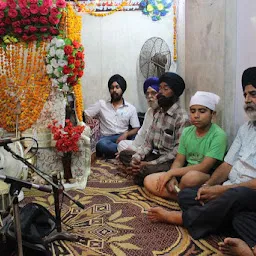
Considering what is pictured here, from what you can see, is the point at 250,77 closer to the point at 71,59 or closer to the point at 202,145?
the point at 202,145

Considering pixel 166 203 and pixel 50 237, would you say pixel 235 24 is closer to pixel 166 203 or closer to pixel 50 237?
pixel 166 203

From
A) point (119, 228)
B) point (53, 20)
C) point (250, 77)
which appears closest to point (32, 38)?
point (53, 20)

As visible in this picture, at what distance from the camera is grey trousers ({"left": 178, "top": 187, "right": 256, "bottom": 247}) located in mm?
2354

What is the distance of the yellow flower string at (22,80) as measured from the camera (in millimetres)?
3891

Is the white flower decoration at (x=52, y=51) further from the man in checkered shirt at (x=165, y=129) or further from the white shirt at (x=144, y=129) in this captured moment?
the white shirt at (x=144, y=129)

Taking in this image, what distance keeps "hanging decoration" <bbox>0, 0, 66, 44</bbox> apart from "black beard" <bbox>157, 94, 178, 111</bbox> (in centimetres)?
135

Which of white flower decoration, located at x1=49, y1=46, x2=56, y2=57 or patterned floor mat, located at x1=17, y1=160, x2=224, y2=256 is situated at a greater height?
white flower decoration, located at x1=49, y1=46, x2=56, y2=57

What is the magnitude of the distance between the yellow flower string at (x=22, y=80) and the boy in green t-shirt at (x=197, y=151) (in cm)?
161

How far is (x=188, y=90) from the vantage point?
178 inches

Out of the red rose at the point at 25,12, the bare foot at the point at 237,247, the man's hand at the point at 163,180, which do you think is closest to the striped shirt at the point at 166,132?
the man's hand at the point at 163,180

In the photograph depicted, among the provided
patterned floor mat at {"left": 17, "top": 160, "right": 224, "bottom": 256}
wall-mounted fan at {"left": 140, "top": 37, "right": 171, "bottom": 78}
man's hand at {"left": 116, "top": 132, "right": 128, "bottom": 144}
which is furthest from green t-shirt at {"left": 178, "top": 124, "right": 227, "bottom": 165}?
wall-mounted fan at {"left": 140, "top": 37, "right": 171, "bottom": 78}

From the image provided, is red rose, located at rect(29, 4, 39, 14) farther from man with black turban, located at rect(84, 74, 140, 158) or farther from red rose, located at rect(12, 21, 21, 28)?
man with black turban, located at rect(84, 74, 140, 158)

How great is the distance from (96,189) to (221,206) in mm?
1700

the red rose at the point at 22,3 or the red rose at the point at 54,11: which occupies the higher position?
the red rose at the point at 22,3
